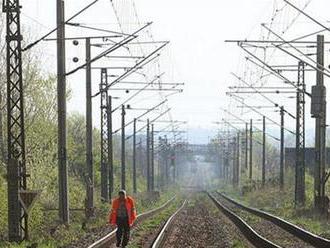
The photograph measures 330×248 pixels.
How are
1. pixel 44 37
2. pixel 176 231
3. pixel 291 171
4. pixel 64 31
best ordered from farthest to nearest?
pixel 291 171 → pixel 176 231 → pixel 64 31 → pixel 44 37

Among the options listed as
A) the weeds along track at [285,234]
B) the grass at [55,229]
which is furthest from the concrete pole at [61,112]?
the weeds along track at [285,234]

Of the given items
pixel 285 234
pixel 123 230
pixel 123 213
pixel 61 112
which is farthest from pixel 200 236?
pixel 123 213

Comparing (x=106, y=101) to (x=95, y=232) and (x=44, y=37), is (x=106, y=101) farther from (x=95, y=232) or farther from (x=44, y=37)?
(x=44, y=37)

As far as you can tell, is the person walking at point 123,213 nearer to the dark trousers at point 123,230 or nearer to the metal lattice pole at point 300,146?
the dark trousers at point 123,230

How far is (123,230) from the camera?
76.4 feet

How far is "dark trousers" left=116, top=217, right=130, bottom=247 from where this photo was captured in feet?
75.4

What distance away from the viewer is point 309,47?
3797 cm

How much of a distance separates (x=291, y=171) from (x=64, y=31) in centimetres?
4345

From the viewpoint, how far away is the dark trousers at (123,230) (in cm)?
2298

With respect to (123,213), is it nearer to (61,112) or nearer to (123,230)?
(123,230)

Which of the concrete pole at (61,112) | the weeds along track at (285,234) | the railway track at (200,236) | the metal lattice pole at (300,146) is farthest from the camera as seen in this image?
the metal lattice pole at (300,146)

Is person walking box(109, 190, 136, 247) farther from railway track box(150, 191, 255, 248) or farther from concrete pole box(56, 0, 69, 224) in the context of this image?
concrete pole box(56, 0, 69, 224)

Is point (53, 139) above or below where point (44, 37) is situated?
below

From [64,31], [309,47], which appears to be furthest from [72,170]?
[64,31]
